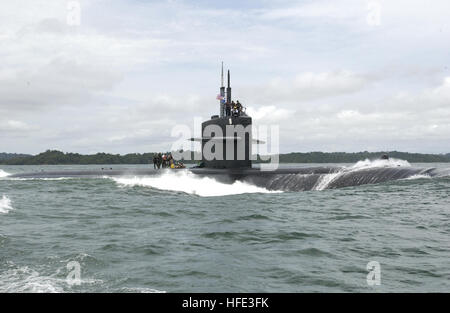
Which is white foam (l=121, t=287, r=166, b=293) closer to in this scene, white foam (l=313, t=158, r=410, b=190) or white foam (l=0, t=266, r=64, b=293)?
white foam (l=0, t=266, r=64, b=293)

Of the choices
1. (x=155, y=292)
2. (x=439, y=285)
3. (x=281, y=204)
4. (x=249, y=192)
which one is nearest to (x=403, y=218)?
(x=281, y=204)

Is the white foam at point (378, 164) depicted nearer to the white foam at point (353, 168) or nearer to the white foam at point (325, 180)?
the white foam at point (353, 168)

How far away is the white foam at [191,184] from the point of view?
762 inches

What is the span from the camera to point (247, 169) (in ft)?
75.2

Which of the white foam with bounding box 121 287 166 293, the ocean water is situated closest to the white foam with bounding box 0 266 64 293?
the ocean water

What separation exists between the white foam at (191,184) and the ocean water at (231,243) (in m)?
3.54

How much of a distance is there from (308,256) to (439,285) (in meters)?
2.12

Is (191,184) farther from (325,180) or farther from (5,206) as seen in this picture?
(5,206)

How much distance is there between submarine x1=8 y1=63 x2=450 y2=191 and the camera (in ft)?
63.8

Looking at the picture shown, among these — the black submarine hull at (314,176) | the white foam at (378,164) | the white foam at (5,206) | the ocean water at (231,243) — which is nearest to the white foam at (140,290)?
the ocean water at (231,243)

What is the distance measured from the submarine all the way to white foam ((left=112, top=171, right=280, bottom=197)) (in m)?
0.41

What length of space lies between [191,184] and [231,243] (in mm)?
12836

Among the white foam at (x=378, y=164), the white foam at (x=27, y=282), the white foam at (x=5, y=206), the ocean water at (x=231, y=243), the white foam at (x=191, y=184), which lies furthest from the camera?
the white foam at (x=378, y=164)
